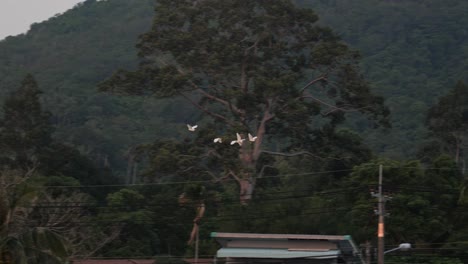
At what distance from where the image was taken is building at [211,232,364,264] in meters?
31.0

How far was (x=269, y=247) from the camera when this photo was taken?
3198cm

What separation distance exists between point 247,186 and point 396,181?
732cm

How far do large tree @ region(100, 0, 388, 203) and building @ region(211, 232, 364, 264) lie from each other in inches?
512

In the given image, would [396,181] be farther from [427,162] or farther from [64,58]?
[64,58]

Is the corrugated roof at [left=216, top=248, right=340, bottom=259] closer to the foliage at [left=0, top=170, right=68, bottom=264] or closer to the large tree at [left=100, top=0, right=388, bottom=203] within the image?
the foliage at [left=0, top=170, right=68, bottom=264]

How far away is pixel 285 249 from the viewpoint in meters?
31.6

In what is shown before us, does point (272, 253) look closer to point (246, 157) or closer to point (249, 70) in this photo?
point (246, 157)

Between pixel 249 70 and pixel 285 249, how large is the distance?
51.7 ft

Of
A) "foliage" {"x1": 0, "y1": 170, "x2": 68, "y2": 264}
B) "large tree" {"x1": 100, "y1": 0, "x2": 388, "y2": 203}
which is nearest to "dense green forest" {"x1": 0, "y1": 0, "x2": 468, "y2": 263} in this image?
"large tree" {"x1": 100, "y1": 0, "x2": 388, "y2": 203}

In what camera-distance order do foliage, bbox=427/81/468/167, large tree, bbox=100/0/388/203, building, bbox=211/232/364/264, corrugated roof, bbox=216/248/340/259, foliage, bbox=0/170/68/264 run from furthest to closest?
foliage, bbox=427/81/468/167 < large tree, bbox=100/0/388/203 < building, bbox=211/232/364/264 < corrugated roof, bbox=216/248/340/259 < foliage, bbox=0/170/68/264

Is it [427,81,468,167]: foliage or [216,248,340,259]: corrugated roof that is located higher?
[427,81,468,167]: foliage

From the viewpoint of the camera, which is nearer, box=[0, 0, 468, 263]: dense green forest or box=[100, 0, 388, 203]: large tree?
box=[0, 0, 468, 263]: dense green forest

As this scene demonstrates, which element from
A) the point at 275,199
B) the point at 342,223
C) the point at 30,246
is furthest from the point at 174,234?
the point at 30,246

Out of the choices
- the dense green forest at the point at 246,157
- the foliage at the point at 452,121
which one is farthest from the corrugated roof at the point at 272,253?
the foliage at the point at 452,121
